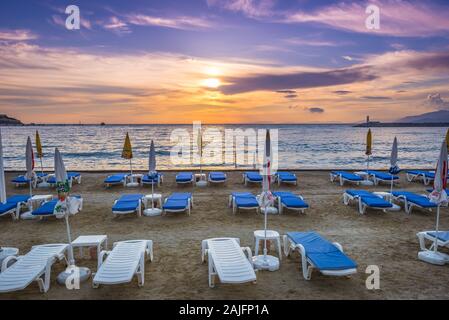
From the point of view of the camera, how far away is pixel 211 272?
17.0 feet

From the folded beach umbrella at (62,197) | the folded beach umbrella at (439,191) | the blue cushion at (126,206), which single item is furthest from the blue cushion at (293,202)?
the folded beach umbrella at (62,197)

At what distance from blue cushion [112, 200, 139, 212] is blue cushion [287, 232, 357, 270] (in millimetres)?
5214

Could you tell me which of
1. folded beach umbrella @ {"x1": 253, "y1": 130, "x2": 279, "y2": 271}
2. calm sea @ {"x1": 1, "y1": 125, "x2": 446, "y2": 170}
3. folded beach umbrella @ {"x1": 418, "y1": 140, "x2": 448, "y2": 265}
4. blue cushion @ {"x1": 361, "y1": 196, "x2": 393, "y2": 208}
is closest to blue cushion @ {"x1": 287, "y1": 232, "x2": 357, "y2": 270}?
folded beach umbrella @ {"x1": 253, "y1": 130, "x2": 279, "y2": 271}

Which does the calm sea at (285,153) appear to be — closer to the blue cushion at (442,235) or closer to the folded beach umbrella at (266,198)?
the blue cushion at (442,235)

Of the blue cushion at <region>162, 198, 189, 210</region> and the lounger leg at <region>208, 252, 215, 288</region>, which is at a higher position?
the blue cushion at <region>162, 198, 189, 210</region>

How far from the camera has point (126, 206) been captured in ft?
30.3

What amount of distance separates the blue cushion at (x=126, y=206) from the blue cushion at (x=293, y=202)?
500 centimetres

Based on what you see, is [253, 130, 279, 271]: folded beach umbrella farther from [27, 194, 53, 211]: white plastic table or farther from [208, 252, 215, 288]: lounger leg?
[27, 194, 53, 211]: white plastic table

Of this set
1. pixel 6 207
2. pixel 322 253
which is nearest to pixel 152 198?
pixel 6 207

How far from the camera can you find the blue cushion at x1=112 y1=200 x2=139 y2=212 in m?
9.09

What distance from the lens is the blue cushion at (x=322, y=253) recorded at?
201 inches

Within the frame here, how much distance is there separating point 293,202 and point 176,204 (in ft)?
13.0

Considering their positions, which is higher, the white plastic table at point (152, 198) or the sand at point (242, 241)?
the white plastic table at point (152, 198)

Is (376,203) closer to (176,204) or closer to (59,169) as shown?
(176,204)
